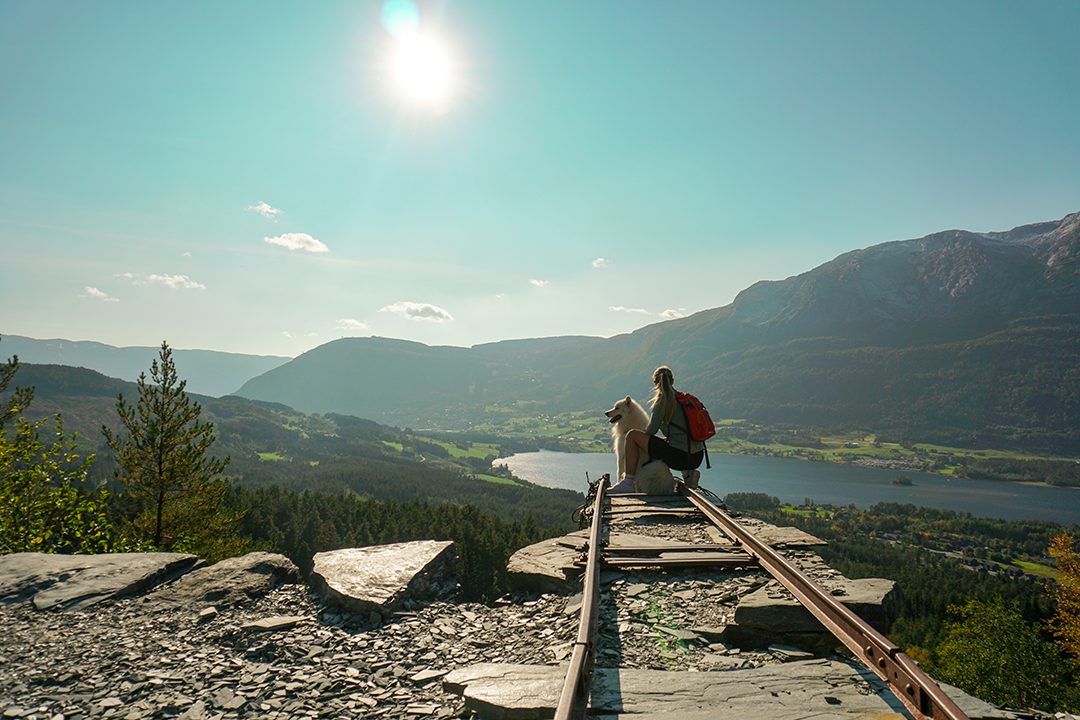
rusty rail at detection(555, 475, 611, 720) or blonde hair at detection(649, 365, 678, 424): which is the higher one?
blonde hair at detection(649, 365, 678, 424)

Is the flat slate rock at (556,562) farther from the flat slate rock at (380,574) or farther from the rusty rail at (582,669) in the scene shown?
the rusty rail at (582,669)

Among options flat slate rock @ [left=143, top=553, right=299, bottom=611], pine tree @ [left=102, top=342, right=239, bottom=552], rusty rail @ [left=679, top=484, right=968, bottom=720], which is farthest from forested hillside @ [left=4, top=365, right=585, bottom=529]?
rusty rail @ [left=679, top=484, right=968, bottom=720]

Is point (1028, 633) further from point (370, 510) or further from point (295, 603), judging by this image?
point (370, 510)

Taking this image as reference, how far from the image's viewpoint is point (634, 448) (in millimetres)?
8125

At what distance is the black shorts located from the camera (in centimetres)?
800

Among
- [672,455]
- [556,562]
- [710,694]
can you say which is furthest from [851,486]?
[710,694]

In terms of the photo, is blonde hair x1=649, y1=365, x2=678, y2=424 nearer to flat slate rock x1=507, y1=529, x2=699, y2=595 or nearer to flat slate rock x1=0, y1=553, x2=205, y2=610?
flat slate rock x1=507, y1=529, x2=699, y2=595

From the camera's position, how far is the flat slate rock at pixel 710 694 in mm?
2256

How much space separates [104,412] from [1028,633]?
22997 cm

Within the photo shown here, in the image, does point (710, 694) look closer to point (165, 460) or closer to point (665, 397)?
point (665, 397)

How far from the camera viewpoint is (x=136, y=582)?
17.3ft

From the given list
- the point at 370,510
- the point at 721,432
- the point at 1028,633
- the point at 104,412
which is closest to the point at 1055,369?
the point at 721,432

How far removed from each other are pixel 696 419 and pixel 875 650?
5463mm

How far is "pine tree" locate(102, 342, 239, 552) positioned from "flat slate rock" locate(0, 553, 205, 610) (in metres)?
8.74
